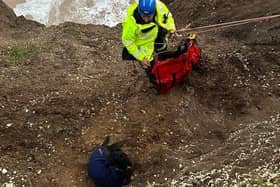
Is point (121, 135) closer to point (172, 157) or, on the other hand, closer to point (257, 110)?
point (172, 157)

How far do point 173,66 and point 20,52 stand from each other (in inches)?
138

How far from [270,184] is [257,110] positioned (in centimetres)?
240

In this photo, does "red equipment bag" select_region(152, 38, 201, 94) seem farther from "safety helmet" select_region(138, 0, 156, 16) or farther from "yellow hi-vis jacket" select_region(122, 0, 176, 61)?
"safety helmet" select_region(138, 0, 156, 16)

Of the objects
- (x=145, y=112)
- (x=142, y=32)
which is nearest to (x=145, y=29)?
(x=142, y=32)

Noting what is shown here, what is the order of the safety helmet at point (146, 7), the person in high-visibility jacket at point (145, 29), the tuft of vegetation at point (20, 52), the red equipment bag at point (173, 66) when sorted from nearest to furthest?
the safety helmet at point (146, 7) → the person in high-visibility jacket at point (145, 29) → the red equipment bag at point (173, 66) → the tuft of vegetation at point (20, 52)

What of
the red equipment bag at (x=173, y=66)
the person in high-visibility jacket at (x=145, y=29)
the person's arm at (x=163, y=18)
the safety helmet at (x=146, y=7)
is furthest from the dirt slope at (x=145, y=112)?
the safety helmet at (x=146, y=7)

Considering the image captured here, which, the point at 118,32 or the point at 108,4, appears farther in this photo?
the point at 108,4

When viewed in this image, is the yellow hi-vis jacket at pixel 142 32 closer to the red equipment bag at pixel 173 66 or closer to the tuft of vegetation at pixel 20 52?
the red equipment bag at pixel 173 66

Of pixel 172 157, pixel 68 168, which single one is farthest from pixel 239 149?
pixel 68 168

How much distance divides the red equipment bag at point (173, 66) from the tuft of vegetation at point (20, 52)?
10.2 ft

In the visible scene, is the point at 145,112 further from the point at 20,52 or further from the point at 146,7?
the point at 20,52

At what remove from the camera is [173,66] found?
8484 millimetres

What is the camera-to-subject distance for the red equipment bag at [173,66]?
8352 mm

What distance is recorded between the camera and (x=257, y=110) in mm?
8547
